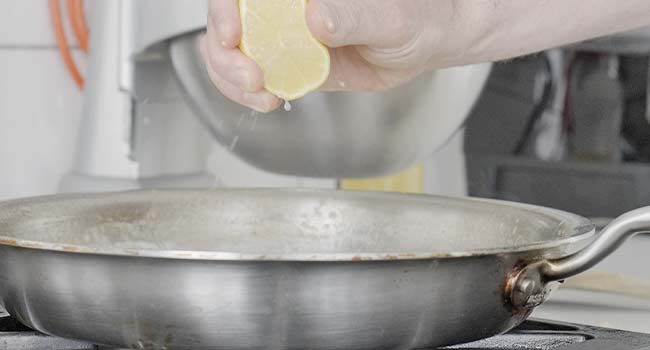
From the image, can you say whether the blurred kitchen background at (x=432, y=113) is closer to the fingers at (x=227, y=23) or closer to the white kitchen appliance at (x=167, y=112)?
the white kitchen appliance at (x=167, y=112)

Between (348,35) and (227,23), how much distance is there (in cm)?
6

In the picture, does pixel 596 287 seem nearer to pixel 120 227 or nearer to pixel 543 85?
pixel 120 227

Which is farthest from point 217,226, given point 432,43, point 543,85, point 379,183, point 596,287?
point 543,85

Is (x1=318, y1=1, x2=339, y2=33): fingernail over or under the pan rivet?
over

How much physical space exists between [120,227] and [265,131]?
0.79ft

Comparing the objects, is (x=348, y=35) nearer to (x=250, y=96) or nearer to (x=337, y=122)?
(x=250, y=96)

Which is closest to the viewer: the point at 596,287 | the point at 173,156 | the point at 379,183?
the point at 596,287

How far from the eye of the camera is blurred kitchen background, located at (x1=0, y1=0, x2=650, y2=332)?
3.21ft

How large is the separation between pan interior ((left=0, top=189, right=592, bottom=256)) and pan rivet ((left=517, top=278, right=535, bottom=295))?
10cm

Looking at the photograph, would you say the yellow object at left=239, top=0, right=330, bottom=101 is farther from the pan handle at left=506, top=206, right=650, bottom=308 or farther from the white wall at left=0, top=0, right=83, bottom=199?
the white wall at left=0, top=0, right=83, bottom=199

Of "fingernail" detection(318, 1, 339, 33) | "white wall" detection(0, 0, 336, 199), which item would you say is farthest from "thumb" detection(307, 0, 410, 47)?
"white wall" detection(0, 0, 336, 199)

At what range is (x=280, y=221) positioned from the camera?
0.73 meters

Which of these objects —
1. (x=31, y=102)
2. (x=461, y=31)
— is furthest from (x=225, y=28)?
(x=31, y=102)

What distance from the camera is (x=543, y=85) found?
1.37m
